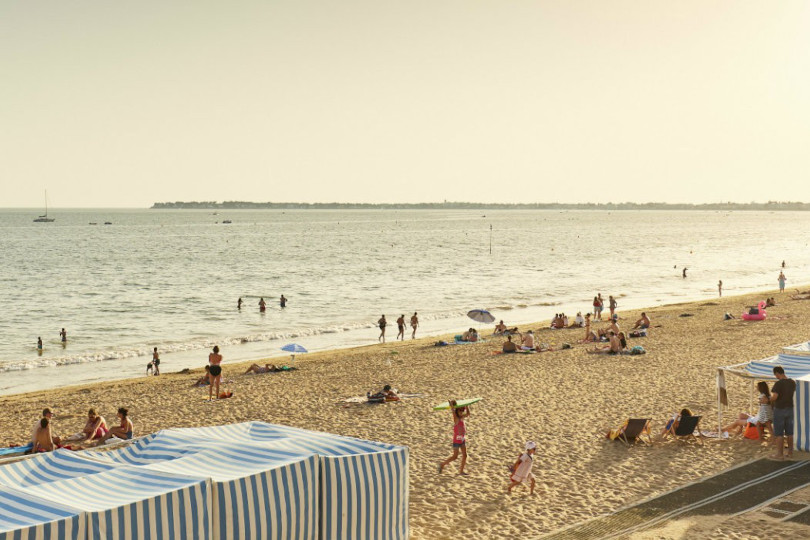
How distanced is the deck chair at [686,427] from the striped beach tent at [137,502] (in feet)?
31.8

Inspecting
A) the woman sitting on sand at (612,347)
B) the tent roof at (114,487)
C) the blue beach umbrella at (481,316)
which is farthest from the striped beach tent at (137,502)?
the blue beach umbrella at (481,316)

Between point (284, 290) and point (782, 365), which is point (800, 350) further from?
point (284, 290)

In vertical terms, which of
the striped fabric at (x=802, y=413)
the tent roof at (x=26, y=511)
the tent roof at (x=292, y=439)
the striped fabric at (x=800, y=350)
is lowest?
the striped fabric at (x=802, y=413)

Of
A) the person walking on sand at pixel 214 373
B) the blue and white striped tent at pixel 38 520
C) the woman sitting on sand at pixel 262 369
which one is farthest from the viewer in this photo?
the woman sitting on sand at pixel 262 369

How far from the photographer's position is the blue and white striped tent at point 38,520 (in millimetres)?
6270

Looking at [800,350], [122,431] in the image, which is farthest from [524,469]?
[122,431]

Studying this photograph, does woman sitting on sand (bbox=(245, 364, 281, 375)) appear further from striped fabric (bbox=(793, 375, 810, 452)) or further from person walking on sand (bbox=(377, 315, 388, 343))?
striped fabric (bbox=(793, 375, 810, 452))

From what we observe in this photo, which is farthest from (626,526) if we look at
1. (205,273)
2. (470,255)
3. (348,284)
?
(470,255)

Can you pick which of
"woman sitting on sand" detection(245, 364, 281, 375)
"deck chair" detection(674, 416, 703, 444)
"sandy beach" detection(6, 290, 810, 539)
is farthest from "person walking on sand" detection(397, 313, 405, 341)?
"deck chair" detection(674, 416, 703, 444)

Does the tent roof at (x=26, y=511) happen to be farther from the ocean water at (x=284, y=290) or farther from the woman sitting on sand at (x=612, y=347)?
the ocean water at (x=284, y=290)

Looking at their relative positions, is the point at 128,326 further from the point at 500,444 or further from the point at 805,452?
the point at 805,452

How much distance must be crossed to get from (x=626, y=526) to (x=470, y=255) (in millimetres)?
87238

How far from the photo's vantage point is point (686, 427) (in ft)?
46.3

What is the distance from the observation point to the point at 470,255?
97.2 metres
